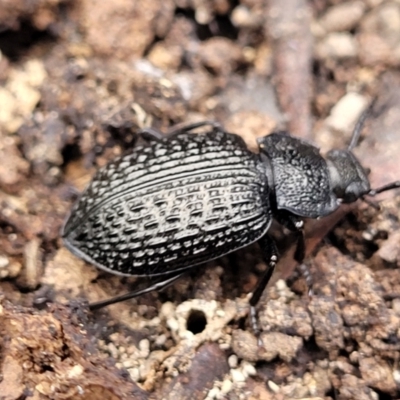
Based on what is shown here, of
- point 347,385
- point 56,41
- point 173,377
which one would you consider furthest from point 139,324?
point 56,41

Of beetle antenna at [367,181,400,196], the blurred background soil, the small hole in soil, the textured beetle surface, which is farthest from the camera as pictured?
beetle antenna at [367,181,400,196]

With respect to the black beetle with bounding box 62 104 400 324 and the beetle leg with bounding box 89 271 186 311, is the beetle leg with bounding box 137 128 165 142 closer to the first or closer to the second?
the black beetle with bounding box 62 104 400 324

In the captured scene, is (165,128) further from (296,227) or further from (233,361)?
(233,361)

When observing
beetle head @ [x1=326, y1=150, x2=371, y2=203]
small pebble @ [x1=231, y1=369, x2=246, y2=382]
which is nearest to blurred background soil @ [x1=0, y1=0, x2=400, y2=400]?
small pebble @ [x1=231, y1=369, x2=246, y2=382]

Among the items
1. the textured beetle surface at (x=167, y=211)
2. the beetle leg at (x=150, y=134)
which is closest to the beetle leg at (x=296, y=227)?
the textured beetle surface at (x=167, y=211)

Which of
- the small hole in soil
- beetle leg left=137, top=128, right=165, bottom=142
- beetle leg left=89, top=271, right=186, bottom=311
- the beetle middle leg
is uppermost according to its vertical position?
Answer: beetle leg left=137, top=128, right=165, bottom=142

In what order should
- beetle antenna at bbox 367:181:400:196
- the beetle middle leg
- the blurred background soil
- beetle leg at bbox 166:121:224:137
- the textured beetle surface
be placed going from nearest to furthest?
the blurred background soil → the textured beetle surface → the beetle middle leg → beetle antenna at bbox 367:181:400:196 → beetle leg at bbox 166:121:224:137

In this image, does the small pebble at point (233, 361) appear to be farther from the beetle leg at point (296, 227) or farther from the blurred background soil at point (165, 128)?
the beetle leg at point (296, 227)
